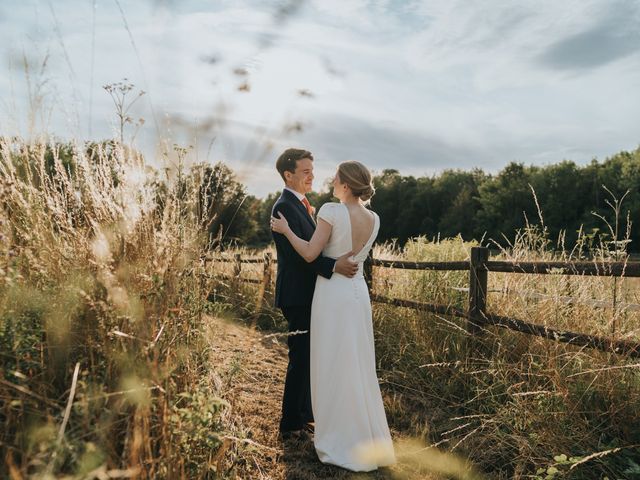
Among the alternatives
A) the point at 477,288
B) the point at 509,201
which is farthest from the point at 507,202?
the point at 477,288

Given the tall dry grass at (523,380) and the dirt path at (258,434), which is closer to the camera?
the dirt path at (258,434)

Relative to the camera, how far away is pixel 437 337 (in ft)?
17.9

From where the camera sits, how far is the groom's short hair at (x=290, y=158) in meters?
4.07

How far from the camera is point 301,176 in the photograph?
4.06 metres

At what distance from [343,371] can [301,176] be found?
152cm

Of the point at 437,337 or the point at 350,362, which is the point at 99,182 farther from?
the point at 437,337

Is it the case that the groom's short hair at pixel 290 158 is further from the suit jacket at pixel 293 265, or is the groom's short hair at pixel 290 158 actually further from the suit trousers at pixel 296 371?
the suit trousers at pixel 296 371

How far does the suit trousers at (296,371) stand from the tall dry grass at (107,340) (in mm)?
1189

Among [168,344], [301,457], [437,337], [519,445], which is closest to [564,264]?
[519,445]

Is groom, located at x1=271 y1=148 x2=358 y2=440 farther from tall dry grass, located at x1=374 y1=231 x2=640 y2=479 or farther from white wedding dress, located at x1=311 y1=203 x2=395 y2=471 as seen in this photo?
tall dry grass, located at x1=374 y1=231 x2=640 y2=479

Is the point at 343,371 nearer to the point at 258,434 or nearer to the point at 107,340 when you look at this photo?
the point at 258,434

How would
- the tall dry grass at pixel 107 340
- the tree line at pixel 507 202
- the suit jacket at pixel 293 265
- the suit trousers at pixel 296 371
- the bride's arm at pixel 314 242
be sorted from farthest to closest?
the tree line at pixel 507 202, the suit trousers at pixel 296 371, the suit jacket at pixel 293 265, the bride's arm at pixel 314 242, the tall dry grass at pixel 107 340

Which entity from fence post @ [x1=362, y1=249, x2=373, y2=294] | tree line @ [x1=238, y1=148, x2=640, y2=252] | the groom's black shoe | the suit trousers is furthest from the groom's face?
tree line @ [x1=238, y1=148, x2=640, y2=252]

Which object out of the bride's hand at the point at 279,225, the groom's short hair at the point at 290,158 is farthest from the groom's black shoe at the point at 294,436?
the groom's short hair at the point at 290,158
